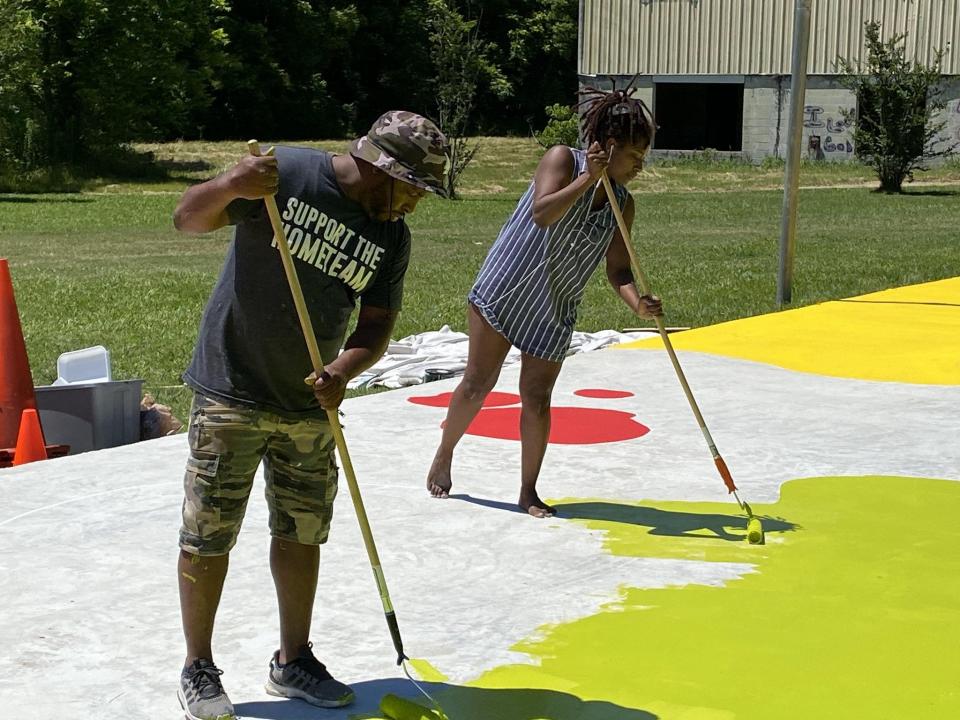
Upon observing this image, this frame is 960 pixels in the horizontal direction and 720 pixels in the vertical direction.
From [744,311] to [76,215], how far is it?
51.7ft

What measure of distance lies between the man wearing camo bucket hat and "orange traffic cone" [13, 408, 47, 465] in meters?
3.09

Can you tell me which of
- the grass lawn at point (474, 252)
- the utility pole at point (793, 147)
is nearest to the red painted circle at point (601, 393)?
the grass lawn at point (474, 252)

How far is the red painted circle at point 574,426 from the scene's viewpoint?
7371mm

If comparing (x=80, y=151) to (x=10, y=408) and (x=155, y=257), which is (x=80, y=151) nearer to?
(x=155, y=257)

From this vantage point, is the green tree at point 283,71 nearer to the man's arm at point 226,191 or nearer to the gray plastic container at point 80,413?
the gray plastic container at point 80,413

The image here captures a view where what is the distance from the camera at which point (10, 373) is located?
7.02 metres

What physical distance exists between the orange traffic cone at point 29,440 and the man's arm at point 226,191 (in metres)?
3.28

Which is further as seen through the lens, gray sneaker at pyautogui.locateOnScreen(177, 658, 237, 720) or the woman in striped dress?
the woman in striped dress

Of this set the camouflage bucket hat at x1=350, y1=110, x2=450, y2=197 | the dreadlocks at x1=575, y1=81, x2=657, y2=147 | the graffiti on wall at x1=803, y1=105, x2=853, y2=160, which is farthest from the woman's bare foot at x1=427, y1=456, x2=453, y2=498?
the graffiti on wall at x1=803, y1=105, x2=853, y2=160

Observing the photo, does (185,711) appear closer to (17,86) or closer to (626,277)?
(626,277)

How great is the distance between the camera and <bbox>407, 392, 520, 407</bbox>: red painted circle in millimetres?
8180

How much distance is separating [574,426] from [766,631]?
3.10 metres

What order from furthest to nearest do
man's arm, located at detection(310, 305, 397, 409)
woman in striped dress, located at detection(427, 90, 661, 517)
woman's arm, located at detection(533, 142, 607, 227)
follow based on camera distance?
1. woman in striped dress, located at detection(427, 90, 661, 517)
2. woman's arm, located at detection(533, 142, 607, 227)
3. man's arm, located at detection(310, 305, 397, 409)

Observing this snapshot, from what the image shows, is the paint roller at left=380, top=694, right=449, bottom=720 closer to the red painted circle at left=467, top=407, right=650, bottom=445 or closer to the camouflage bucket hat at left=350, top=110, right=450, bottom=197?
the camouflage bucket hat at left=350, top=110, right=450, bottom=197
